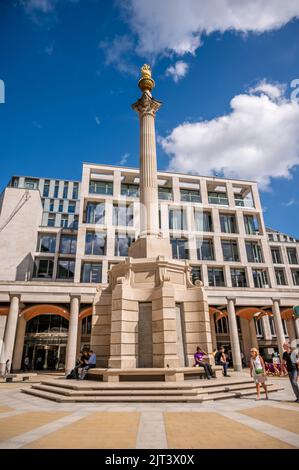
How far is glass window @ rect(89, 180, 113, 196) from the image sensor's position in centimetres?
4153

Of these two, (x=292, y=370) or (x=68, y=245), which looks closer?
(x=292, y=370)

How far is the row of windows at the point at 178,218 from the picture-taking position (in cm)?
4016

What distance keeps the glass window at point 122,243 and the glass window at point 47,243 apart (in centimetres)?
1176

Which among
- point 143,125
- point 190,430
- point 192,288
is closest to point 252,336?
point 192,288

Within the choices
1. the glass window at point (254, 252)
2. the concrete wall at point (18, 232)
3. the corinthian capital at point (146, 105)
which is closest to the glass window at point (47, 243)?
the concrete wall at point (18, 232)

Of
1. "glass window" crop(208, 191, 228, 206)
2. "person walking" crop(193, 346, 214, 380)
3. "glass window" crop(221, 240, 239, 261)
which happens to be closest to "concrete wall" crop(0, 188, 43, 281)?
"glass window" crop(208, 191, 228, 206)

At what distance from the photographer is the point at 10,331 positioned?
26.6 m

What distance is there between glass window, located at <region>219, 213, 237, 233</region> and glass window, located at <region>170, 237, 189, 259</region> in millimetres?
6759

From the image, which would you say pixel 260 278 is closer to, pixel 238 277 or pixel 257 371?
pixel 238 277

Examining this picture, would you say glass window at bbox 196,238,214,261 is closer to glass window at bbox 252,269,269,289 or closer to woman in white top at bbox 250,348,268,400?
glass window at bbox 252,269,269,289

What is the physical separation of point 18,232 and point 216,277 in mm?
28733

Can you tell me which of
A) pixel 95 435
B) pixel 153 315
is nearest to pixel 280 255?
pixel 153 315

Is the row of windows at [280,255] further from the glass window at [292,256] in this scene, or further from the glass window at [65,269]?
the glass window at [65,269]
